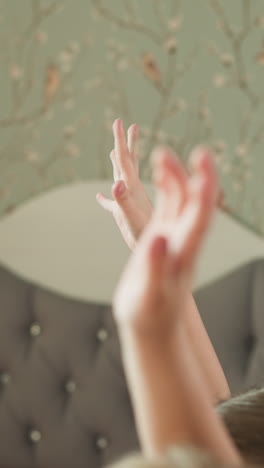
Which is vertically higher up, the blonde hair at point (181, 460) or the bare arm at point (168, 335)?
the bare arm at point (168, 335)

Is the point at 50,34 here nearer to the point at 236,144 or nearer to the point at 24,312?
the point at 236,144

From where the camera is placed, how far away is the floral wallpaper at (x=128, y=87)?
1913mm

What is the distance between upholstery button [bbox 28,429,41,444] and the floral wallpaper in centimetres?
66

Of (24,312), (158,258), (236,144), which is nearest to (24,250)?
(24,312)

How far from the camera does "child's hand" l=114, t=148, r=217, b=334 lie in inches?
17.4

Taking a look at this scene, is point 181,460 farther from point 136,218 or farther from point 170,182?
point 136,218

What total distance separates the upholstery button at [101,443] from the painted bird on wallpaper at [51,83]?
97 cm

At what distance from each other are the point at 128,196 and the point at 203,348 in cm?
22

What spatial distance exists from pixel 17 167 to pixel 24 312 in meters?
0.45

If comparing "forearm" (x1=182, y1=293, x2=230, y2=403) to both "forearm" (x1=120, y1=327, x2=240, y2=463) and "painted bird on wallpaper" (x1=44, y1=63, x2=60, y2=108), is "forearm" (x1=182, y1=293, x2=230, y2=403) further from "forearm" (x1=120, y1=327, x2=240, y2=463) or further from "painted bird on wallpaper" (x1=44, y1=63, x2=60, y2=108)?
"painted bird on wallpaper" (x1=44, y1=63, x2=60, y2=108)

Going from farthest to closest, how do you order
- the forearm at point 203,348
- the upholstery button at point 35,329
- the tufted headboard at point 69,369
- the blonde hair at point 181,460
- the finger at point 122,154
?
the upholstery button at point 35,329, the tufted headboard at point 69,369, the finger at point 122,154, the forearm at point 203,348, the blonde hair at point 181,460

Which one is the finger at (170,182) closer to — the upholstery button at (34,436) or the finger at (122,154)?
the finger at (122,154)

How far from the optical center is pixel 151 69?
6.43 ft

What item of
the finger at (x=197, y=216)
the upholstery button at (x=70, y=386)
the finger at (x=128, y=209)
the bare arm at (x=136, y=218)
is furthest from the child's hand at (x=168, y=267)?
the upholstery button at (x=70, y=386)
